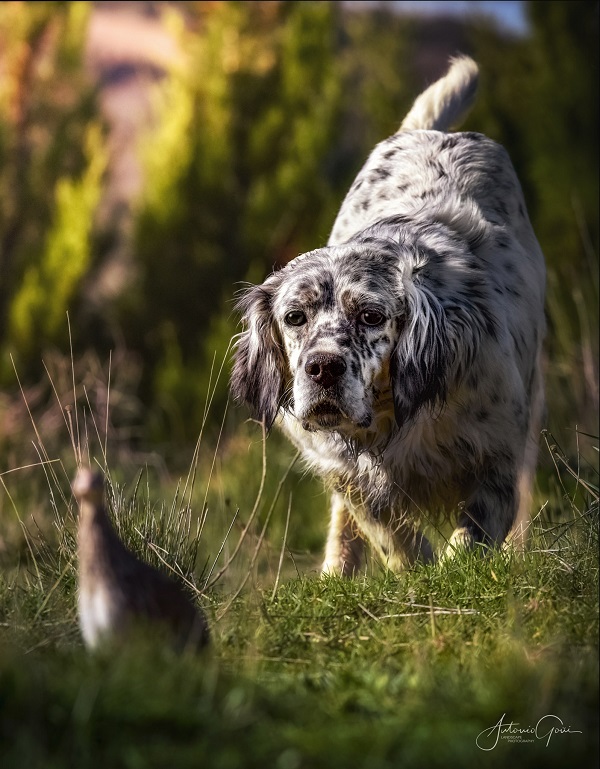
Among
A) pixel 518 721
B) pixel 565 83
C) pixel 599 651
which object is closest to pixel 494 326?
pixel 599 651

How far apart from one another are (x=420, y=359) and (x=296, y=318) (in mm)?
475

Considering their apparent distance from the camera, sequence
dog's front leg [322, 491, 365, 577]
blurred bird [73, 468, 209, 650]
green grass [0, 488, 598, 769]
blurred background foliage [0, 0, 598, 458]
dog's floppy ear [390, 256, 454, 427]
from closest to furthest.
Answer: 1. green grass [0, 488, 598, 769]
2. blurred bird [73, 468, 209, 650]
3. dog's floppy ear [390, 256, 454, 427]
4. dog's front leg [322, 491, 365, 577]
5. blurred background foliage [0, 0, 598, 458]

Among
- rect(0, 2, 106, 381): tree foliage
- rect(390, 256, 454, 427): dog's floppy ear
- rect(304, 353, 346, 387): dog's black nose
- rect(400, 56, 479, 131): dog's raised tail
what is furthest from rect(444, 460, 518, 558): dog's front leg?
rect(0, 2, 106, 381): tree foliage

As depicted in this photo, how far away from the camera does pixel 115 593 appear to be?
2.50m

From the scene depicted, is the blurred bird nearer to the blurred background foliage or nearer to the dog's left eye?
the dog's left eye

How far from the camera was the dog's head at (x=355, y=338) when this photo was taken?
3580 millimetres

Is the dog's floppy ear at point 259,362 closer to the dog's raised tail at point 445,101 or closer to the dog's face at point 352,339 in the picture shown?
the dog's face at point 352,339

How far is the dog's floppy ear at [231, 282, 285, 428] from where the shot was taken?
4.02 meters

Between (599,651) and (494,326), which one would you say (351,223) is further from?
(599,651)

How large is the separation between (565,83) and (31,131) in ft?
19.3

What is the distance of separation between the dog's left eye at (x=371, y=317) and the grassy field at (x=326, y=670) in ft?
2.70

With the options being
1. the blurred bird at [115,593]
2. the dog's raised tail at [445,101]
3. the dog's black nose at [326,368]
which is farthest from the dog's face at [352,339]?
the dog's raised tail at [445,101]
